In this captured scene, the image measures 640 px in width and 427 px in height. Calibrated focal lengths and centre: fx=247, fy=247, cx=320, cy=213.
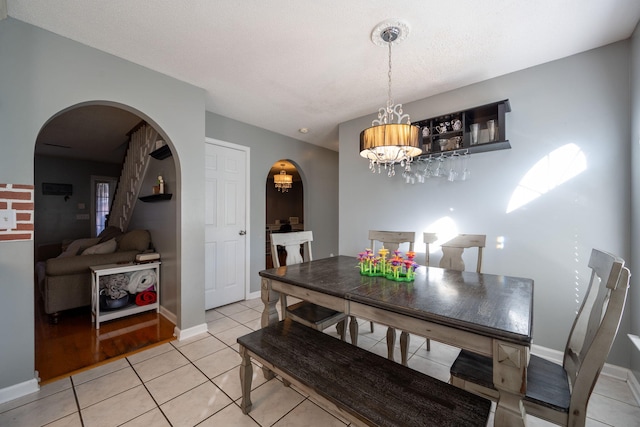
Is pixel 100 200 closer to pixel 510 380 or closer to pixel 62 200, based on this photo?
pixel 62 200

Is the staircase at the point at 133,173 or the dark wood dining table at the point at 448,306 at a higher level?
the staircase at the point at 133,173

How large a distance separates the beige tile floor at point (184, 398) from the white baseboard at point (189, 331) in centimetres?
24

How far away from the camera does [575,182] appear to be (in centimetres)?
212

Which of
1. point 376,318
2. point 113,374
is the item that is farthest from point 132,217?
point 376,318

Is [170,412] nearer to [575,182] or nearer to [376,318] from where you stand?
[376,318]

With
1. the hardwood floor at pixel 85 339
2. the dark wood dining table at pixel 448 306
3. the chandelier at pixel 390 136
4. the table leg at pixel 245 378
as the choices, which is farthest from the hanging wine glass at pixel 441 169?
the hardwood floor at pixel 85 339

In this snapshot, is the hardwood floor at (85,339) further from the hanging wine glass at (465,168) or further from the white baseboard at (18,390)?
the hanging wine glass at (465,168)

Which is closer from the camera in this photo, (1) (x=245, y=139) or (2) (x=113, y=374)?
(2) (x=113, y=374)

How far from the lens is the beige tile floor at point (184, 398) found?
154 centimetres

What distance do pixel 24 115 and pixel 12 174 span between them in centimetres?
44

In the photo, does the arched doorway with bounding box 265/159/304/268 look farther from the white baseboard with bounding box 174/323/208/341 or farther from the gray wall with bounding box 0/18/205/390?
the gray wall with bounding box 0/18/205/390

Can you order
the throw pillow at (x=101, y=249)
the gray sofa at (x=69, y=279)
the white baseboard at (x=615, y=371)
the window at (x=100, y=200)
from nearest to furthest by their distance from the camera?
the white baseboard at (x=615, y=371)
the gray sofa at (x=69, y=279)
the throw pillow at (x=101, y=249)
the window at (x=100, y=200)

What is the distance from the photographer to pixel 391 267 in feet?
6.07

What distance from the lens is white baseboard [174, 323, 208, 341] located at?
2.55 metres
